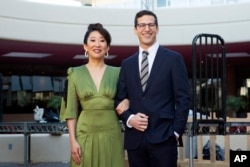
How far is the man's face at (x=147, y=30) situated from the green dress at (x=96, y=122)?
33cm

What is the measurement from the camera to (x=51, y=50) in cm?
1616

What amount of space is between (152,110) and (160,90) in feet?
0.45

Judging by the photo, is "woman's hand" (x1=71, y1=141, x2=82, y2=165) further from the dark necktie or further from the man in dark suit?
the dark necktie

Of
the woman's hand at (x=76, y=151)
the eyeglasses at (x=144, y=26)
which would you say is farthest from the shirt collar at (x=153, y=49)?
the woman's hand at (x=76, y=151)

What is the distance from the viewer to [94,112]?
9.36 ft

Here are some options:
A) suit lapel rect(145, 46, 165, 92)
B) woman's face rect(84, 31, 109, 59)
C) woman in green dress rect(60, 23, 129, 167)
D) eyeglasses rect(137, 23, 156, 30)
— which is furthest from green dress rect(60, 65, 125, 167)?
eyeglasses rect(137, 23, 156, 30)

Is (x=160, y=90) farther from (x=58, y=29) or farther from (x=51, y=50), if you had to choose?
(x=51, y=50)

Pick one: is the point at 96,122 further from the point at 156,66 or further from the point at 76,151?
the point at 156,66

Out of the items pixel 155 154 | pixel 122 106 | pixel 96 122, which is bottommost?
pixel 155 154

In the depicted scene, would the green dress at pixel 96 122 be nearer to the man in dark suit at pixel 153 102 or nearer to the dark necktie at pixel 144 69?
the man in dark suit at pixel 153 102

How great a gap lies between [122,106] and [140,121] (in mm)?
162

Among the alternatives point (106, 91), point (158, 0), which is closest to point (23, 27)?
point (158, 0)

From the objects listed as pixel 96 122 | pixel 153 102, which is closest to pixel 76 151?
pixel 96 122

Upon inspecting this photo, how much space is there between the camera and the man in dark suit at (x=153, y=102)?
2730mm
